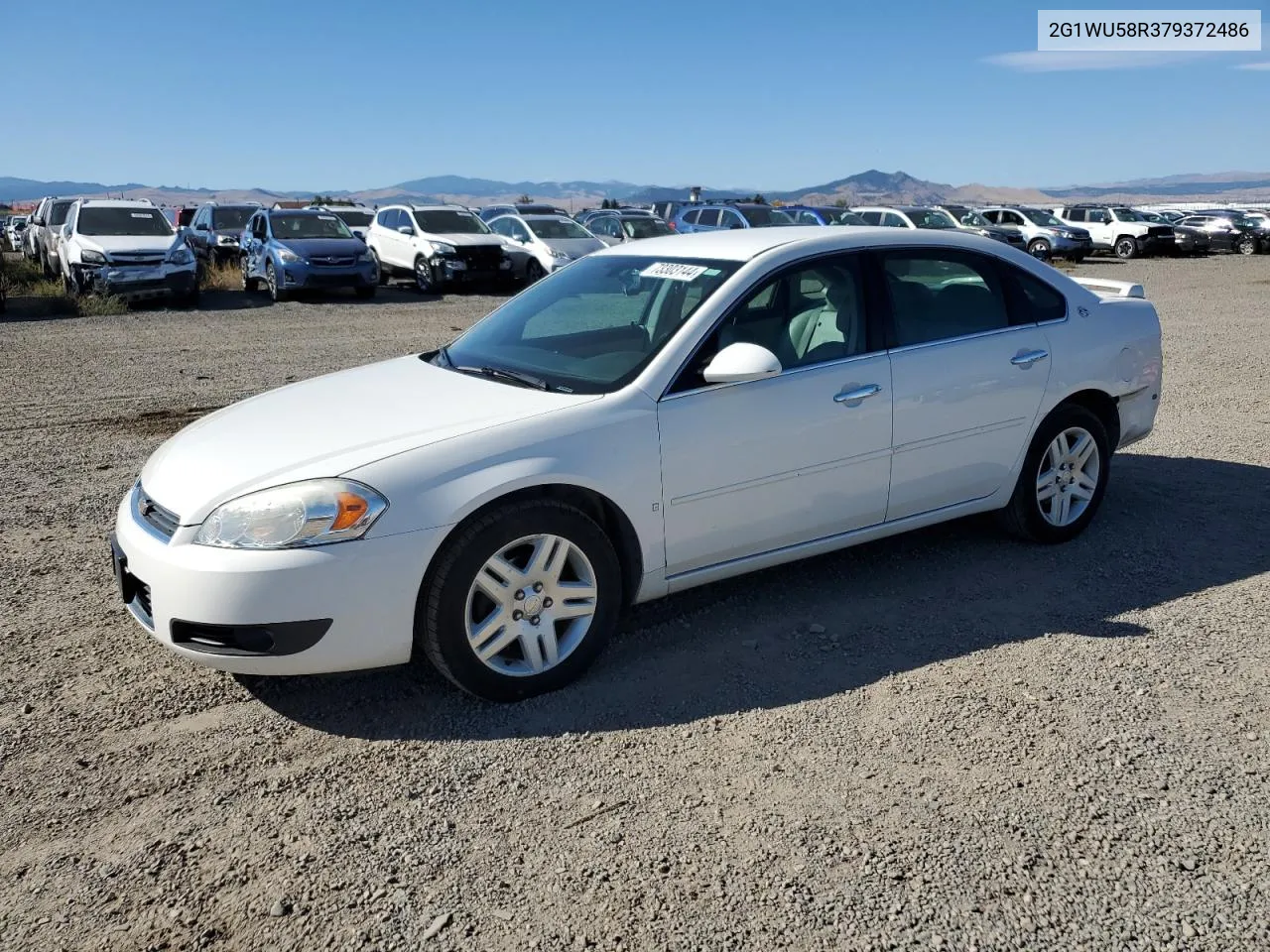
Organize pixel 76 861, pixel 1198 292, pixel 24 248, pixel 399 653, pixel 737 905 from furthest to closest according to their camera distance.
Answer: pixel 24 248, pixel 1198 292, pixel 399 653, pixel 76 861, pixel 737 905

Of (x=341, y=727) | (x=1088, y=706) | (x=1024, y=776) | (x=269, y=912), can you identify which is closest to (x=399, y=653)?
(x=341, y=727)

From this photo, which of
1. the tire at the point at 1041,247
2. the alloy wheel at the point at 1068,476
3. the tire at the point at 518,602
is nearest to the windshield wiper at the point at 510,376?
the tire at the point at 518,602

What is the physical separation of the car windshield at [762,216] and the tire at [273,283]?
11.4 m

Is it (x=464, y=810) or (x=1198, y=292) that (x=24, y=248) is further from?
(x=464, y=810)

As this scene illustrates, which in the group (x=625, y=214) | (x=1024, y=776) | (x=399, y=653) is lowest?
(x=1024, y=776)

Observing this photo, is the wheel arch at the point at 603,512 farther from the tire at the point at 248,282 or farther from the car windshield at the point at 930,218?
the car windshield at the point at 930,218

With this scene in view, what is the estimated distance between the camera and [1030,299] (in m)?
5.14

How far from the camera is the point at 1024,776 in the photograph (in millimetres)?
3264

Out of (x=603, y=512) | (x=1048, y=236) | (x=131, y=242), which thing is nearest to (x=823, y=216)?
(x=1048, y=236)

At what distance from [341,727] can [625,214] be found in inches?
916

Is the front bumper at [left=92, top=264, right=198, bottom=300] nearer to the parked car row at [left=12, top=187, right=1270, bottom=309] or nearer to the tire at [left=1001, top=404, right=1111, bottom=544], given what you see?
A: the parked car row at [left=12, top=187, right=1270, bottom=309]

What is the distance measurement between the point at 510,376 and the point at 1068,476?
2824 millimetres

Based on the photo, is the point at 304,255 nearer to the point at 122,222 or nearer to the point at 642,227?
the point at 122,222

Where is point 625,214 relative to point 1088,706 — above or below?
above
